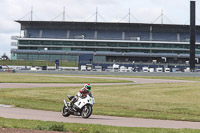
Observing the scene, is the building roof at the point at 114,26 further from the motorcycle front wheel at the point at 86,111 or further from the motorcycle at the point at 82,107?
the motorcycle front wheel at the point at 86,111

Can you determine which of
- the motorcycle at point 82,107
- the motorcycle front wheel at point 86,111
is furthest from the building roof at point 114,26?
the motorcycle front wheel at point 86,111

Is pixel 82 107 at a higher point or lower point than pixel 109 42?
lower

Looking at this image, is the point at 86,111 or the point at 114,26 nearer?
the point at 86,111

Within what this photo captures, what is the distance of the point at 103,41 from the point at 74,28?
1305cm

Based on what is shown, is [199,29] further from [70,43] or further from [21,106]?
[21,106]

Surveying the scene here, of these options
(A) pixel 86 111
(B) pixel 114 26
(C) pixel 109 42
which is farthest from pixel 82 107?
(B) pixel 114 26

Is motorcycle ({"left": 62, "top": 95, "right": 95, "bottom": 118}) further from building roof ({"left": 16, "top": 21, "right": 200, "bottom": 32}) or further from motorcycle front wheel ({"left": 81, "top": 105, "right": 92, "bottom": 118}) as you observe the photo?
building roof ({"left": 16, "top": 21, "right": 200, "bottom": 32})

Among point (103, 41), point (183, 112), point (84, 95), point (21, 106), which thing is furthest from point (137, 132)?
point (103, 41)

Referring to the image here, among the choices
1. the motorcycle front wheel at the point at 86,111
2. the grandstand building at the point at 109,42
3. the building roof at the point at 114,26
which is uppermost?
the building roof at the point at 114,26

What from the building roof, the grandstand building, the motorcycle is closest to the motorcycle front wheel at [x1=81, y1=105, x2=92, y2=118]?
the motorcycle

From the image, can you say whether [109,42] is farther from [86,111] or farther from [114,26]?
[86,111]

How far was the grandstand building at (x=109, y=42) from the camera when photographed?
5182 inches

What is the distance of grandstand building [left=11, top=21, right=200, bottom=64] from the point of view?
432 feet

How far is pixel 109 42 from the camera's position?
134 m
